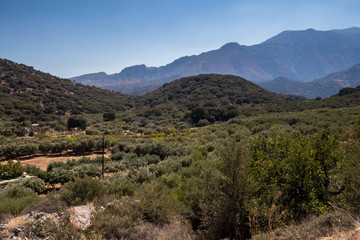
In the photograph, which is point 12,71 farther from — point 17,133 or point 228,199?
point 228,199

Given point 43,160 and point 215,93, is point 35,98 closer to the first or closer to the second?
point 43,160

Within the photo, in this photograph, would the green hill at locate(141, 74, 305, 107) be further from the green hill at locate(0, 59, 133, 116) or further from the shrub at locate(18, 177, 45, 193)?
the shrub at locate(18, 177, 45, 193)

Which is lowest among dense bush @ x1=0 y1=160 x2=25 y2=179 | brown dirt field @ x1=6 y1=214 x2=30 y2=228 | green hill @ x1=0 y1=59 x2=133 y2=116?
dense bush @ x1=0 y1=160 x2=25 y2=179

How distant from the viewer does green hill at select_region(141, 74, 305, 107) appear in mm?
80438

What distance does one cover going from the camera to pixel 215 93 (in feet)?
294

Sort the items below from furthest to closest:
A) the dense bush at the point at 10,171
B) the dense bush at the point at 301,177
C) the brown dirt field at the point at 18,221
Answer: the dense bush at the point at 10,171
the brown dirt field at the point at 18,221
the dense bush at the point at 301,177

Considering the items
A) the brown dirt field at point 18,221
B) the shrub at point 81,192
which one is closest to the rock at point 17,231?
the brown dirt field at point 18,221

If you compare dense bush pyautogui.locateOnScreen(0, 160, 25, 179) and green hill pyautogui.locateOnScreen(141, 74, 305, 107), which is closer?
dense bush pyautogui.locateOnScreen(0, 160, 25, 179)

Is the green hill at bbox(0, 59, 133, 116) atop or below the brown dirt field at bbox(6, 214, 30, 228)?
atop

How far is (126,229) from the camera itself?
6344 mm

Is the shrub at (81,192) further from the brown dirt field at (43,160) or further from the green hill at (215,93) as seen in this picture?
the green hill at (215,93)

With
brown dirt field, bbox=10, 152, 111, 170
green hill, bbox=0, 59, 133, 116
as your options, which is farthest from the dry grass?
Answer: green hill, bbox=0, 59, 133, 116

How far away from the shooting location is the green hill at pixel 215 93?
80.4m

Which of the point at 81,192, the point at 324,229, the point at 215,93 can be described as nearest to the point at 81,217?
the point at 81,192
